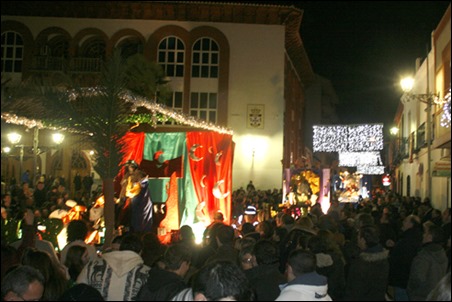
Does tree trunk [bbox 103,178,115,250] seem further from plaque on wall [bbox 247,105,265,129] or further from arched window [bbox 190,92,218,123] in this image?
arched window [bbox 190,92,218,123]

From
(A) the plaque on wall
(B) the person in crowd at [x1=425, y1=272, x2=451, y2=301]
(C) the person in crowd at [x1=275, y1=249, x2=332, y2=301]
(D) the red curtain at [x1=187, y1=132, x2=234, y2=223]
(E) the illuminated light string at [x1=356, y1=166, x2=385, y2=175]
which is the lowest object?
(C) the person in crowd at [x1=275, y1=249, x2=332, y2=301]

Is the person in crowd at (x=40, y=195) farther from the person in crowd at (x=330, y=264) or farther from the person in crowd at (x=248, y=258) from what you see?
the person in crowd at (x=248, y=258)

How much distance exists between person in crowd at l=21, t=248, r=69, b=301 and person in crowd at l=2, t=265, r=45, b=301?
0.39 m

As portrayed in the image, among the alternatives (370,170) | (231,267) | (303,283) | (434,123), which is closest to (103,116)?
(303,283)

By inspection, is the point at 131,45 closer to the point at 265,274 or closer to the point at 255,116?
the point at 255,116

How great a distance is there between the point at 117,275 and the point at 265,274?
142 centimetres

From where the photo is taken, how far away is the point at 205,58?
3781 centimetres

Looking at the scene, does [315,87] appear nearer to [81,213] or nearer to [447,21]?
[447,21]

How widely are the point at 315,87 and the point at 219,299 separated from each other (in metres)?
65.7

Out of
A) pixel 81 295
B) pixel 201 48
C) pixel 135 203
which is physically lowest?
pixel 81 295

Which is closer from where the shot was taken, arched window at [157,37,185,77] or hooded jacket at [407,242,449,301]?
hooded jacket at [407,242,449,301]

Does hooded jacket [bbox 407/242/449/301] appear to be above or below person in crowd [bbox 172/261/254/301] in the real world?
below

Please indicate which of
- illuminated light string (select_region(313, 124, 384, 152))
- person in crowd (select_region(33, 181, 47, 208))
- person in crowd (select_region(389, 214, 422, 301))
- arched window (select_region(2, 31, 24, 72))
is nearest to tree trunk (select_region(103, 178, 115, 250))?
person in crowd (select_region(389, 214, 422, 301))

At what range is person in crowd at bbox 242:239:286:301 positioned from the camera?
5.98 m
